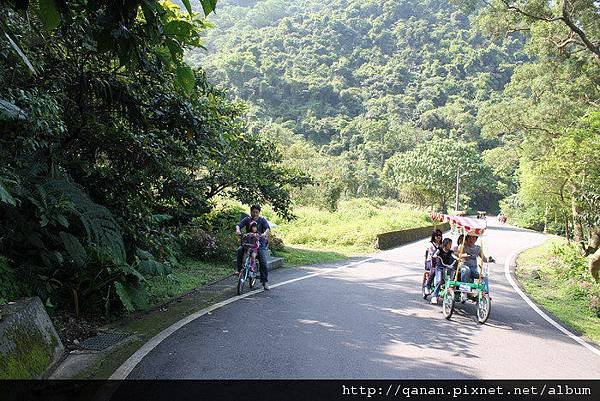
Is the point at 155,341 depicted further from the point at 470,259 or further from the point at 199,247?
the point at 199,247

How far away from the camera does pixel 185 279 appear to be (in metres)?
10.9

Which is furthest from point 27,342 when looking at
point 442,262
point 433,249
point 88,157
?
point 433,249

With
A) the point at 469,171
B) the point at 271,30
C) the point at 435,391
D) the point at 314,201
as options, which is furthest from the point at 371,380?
the point at 271,30

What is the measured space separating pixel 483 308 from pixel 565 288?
301 inches

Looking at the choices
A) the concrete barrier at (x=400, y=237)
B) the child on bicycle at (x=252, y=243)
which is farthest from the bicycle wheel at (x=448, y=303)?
the concrete barrier at (x=400, y=237)

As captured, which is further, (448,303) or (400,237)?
(400,237)

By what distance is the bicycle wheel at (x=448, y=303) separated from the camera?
337 inches

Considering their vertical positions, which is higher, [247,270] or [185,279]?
[247,270]

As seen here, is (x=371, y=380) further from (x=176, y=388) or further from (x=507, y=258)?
(x=507, y=258)

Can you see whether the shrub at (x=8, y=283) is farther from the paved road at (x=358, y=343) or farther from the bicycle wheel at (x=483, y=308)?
the bicycle wheel at (x=483, y=308)

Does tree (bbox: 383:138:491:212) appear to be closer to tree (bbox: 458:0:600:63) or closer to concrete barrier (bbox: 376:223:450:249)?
concrete barrier (bbox: 376:223:450:249)

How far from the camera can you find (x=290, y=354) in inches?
230

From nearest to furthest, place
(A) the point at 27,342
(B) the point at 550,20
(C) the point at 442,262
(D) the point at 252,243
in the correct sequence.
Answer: (A) the point at 27,342
(C) the point at 442,262
(D) the point at 252,243
(B) the point at 550,20

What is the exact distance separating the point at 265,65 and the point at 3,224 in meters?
93.4
